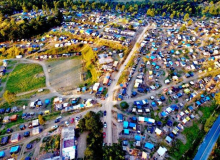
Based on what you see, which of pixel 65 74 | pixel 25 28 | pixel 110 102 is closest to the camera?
pixel 110 102

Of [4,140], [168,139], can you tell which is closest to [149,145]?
[168,139]

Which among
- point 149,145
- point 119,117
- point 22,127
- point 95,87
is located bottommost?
point 22,127

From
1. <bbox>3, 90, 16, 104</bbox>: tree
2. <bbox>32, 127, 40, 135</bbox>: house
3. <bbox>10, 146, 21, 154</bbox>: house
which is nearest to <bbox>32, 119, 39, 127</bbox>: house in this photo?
<bbox>32, 127, 40, 135</bbox>: house

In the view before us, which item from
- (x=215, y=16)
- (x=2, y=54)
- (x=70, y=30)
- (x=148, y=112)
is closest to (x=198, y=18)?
(x=215, y=16)

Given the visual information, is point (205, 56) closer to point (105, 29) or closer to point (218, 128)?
point (218, 128)

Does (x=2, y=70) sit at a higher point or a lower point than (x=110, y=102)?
lower

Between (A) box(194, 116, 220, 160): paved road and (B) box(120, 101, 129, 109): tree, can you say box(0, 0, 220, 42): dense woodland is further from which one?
(A) box(194, 116, 220, 160): paved road

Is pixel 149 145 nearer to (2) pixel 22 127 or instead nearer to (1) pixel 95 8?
(2) pixel 22 127
